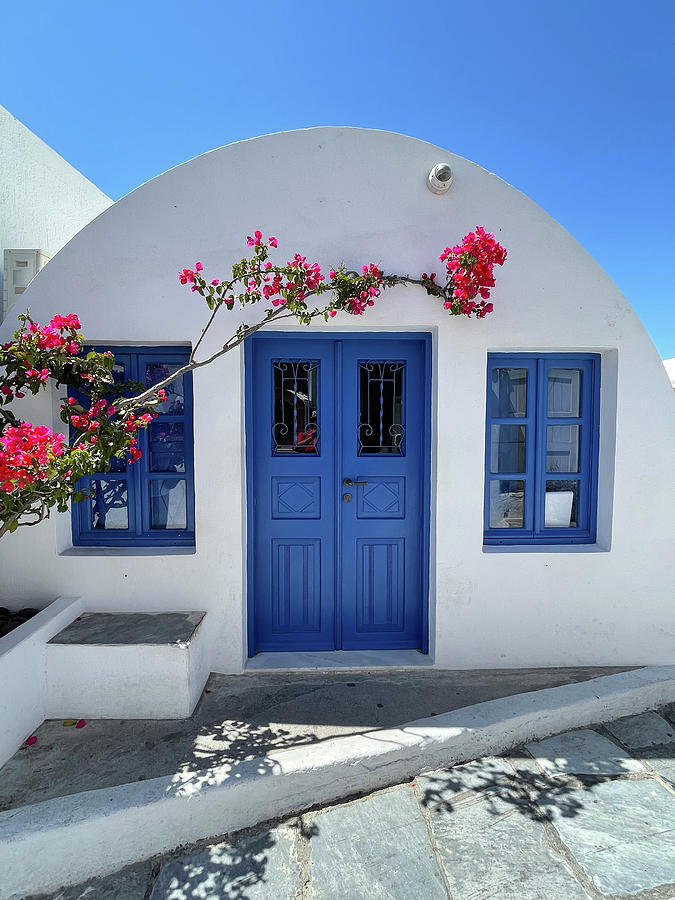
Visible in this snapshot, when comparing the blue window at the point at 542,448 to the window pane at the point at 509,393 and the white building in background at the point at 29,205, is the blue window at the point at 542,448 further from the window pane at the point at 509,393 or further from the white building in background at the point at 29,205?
the white building in background at the point at 29,205

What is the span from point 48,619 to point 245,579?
1.27 m

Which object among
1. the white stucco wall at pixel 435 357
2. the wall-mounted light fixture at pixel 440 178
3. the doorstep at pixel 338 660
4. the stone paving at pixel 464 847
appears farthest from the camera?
the doorstep at pixel 338 660

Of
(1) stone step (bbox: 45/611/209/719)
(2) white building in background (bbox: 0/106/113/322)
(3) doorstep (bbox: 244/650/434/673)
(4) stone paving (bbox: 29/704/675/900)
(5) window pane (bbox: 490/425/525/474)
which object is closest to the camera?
(4) stone paving (bbox: 29/704/675/900)

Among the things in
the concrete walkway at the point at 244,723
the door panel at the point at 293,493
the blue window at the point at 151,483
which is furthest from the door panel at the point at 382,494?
the blue window at the point at 151,483

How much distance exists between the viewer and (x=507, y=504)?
4055 millimetres

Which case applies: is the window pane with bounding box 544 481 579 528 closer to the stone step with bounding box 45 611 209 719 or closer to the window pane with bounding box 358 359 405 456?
the window pane with bounding box 358 359 405 456

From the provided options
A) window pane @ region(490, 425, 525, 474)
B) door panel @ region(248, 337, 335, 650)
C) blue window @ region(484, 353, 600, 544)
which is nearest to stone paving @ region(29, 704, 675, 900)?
door panel @ region(248, 337, 335, 650)

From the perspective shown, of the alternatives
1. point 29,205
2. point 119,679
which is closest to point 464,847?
point 119,679

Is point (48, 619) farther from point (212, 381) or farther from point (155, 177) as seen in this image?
point (155, 177)

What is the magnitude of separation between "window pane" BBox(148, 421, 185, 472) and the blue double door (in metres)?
0.56

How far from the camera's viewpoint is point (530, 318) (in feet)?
12.4

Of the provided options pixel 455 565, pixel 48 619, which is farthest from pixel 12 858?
pixel 455 565

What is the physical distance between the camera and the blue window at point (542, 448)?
3.96 m

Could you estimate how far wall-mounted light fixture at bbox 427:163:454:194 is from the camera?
3.54 metres
